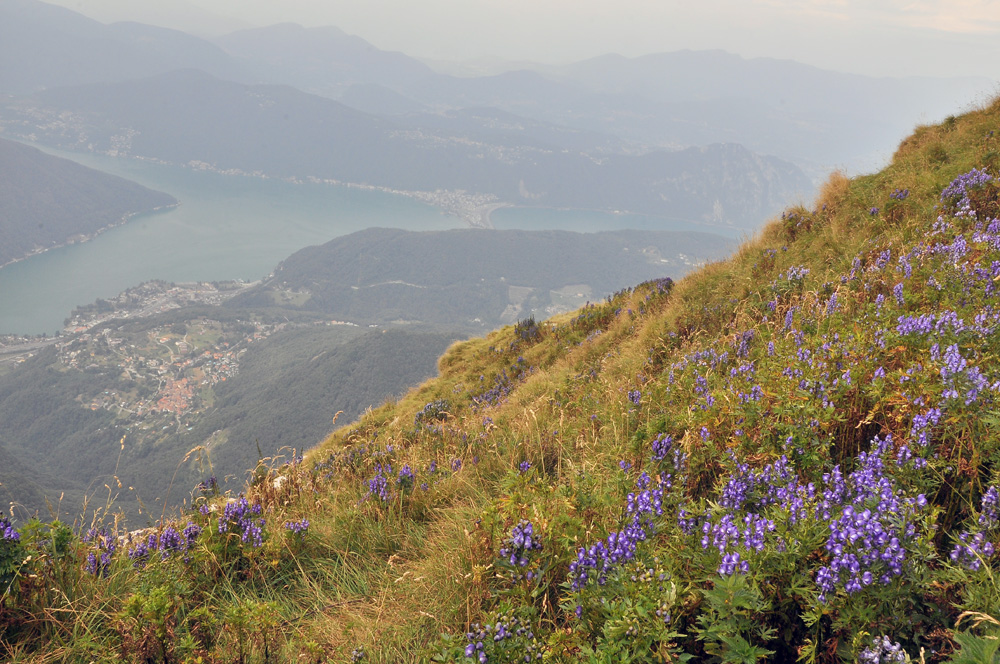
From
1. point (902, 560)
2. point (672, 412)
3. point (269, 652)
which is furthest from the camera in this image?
point (672, 412)

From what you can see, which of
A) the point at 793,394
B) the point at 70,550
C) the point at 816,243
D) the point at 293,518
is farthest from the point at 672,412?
the point at 816,243

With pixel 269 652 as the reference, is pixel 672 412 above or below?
above

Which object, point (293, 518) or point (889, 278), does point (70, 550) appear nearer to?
point (293, 518)

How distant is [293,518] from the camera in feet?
15.1

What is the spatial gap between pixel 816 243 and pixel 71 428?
19203cm

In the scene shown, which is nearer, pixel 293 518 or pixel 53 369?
pixel 293 518

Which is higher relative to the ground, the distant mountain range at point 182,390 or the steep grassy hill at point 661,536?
the steep grassy hill at point 661,536

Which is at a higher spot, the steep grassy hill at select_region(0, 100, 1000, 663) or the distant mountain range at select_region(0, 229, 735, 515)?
the steep grassy hill at select_region(0, 100, 1000, 663)

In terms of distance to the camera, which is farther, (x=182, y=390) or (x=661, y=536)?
(x=182, y=390)

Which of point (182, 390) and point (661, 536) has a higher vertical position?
point (661, 536)

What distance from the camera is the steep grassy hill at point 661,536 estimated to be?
6.79 feet

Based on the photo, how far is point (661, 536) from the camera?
2840mm

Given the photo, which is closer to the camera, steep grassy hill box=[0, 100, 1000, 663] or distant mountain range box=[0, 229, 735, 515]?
steep grassy hill box=[0, 100, 1000, 663]

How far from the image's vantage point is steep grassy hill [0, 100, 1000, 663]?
2.07 meters
